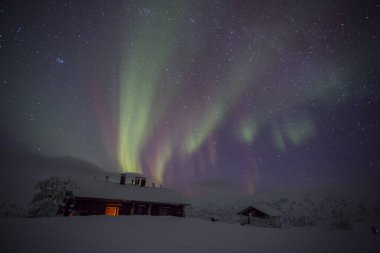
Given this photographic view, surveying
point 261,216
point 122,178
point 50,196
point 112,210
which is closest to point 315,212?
point 261,216

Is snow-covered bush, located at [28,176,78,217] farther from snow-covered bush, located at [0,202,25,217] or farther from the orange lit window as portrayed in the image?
the orange lit window

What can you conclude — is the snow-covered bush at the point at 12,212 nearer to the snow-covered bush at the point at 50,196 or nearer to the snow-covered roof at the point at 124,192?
the snow-covered bush at the point at 50,196

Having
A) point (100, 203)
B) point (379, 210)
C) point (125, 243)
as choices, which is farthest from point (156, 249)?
point (379, 210)

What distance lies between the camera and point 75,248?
35.9ft

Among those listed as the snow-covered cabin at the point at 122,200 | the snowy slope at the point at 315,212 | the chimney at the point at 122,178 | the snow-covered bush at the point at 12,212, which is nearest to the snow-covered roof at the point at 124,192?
the snow-covered cabin at the point at 122,200

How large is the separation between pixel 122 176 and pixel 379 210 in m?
79.4

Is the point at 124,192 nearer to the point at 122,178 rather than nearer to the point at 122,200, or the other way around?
the point at 122,200

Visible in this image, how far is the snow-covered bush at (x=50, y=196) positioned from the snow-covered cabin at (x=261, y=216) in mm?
27288

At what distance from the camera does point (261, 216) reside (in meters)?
35.3

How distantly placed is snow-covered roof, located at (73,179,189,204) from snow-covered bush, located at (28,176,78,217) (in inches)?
60.4

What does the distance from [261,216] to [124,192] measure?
22462 mm

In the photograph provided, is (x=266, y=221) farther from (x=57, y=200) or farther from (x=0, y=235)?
(x=0, y=235)

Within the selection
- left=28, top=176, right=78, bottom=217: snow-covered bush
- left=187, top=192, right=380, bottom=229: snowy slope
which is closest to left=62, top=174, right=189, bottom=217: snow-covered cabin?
left=28, top=176, right=78, bottom=217: snow-covered bush

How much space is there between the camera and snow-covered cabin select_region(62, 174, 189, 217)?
1024 inches
